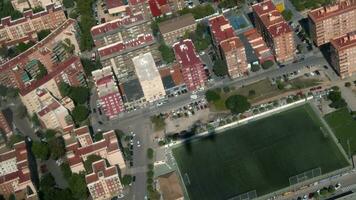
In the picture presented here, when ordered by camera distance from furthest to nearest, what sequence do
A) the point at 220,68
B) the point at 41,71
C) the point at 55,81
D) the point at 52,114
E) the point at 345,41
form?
the point at 41,71 < the point at 55,81 < the point at 220,68 < the point at 52,114 < the point at 345,41

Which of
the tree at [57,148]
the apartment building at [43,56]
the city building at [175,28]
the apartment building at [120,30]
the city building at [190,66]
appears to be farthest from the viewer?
the apartment building at [120,30]

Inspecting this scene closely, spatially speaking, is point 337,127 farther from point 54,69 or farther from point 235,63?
point 54,69

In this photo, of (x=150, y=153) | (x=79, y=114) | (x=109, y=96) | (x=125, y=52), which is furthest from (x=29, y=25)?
(x=150, y=153)

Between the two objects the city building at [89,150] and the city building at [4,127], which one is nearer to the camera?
the city building at [89,150]

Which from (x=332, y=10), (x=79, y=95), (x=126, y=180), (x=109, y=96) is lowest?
(x=126, y=180)

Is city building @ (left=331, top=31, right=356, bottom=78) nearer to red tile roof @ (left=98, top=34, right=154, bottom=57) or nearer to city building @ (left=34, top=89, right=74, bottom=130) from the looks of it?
red tile roof @ (left=98, top=34, right=154, bottom=57)

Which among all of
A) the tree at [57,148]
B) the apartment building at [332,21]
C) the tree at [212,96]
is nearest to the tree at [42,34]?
the tree at [57,148]

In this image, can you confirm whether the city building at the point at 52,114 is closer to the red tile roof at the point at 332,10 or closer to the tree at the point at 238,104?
the tree at the point at 238,104

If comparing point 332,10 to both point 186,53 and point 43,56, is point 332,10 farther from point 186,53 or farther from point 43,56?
point 43,56
